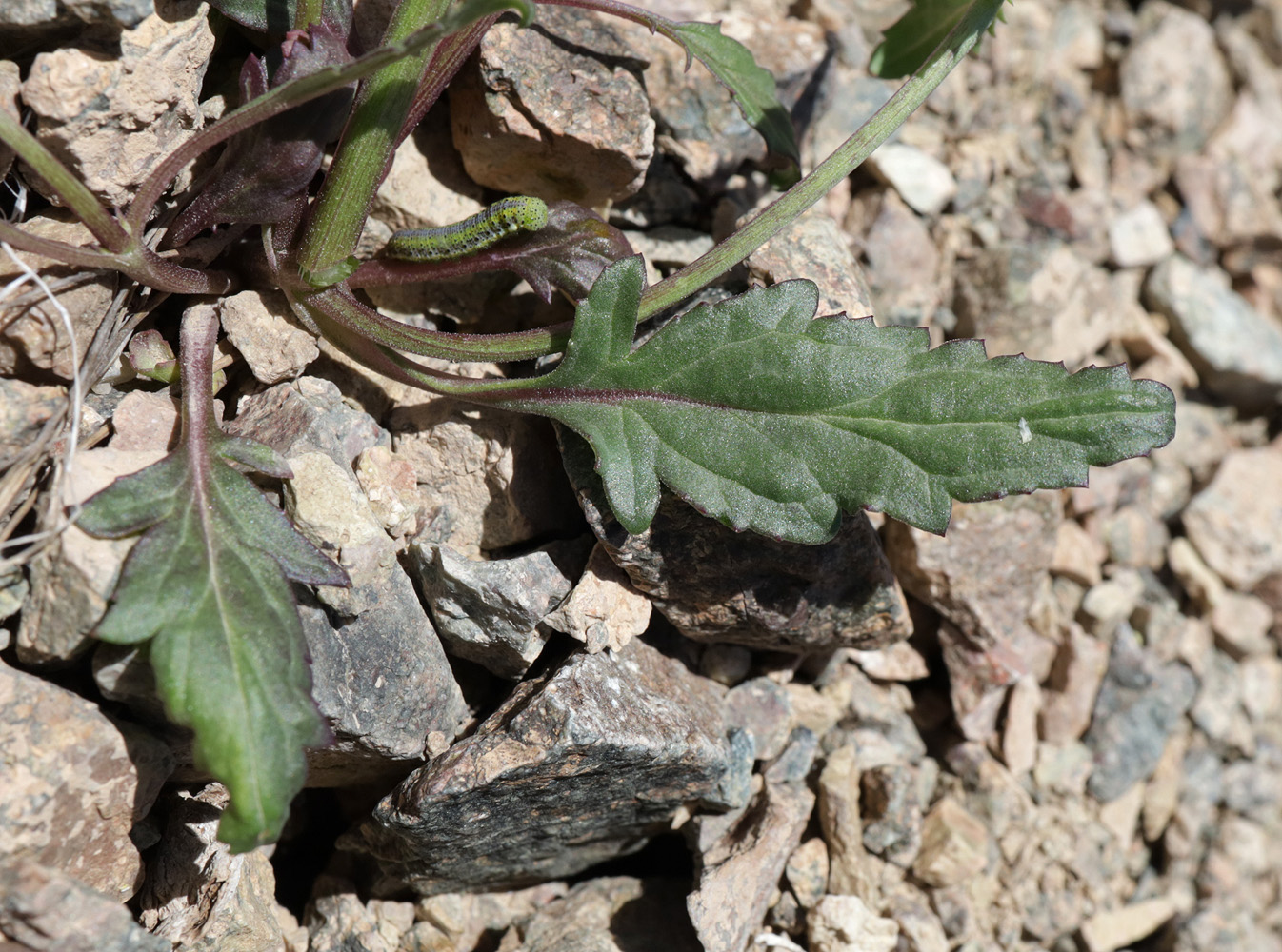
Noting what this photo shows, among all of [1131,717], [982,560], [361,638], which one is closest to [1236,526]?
[1131,717]

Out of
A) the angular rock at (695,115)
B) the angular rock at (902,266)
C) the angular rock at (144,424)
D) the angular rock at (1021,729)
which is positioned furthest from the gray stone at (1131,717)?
the angular rock at (144,424)

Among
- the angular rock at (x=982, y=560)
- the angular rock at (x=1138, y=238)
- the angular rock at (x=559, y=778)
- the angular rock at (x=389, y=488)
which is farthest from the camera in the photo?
the angular rock at (x=1138, y=238)

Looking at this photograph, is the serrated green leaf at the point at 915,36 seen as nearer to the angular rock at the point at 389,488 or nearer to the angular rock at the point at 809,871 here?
the angular rock at the point at 389,488

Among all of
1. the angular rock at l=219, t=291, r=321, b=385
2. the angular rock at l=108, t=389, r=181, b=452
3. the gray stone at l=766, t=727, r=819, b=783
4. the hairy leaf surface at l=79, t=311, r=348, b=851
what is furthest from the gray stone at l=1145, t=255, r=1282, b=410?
the angular rock at l=108, t=389, r=181, b=452

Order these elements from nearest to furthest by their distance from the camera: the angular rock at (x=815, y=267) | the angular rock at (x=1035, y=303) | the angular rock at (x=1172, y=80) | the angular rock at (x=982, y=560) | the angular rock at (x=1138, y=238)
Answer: the angular rock at (x=815, y=267) < the angular rock at (x=982, y=560) < the angular rock at (x=1035, y=303) < the angular rock at (x=1138, y=238) < the angular rock at (x=1172, y=80)

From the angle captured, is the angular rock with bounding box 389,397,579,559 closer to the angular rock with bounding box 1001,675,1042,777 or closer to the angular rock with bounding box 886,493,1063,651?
the angular rock with bounding box 886,493,1063,651

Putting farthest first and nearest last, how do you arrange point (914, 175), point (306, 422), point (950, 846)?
point (914, 175) → point (950, 846) → point (306, 422)

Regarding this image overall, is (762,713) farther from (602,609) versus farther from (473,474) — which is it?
(473,474)
